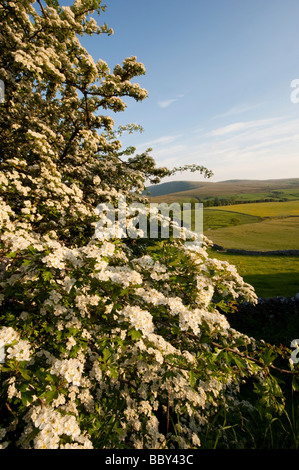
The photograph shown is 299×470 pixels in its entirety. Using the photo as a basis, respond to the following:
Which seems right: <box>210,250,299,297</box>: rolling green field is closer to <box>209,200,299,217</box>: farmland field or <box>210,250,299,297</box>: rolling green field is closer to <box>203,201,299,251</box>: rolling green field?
<box>203,201,299,251</box>: rolling green field

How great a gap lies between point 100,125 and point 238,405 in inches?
416

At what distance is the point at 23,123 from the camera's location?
23.5 feet

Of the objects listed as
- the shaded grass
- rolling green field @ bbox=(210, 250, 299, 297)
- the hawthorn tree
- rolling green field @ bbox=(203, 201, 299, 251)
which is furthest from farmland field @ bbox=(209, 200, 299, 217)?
the hawthorn tree

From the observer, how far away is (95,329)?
4016 mm

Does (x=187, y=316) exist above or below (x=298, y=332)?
above

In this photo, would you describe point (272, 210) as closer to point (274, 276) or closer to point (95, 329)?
point (274, 276)

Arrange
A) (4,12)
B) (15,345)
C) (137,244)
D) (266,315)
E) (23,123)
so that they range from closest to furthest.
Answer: (15,345)
(4,12)
(23,123)
(137,244)
(266,315)

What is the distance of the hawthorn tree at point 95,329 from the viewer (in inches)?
107

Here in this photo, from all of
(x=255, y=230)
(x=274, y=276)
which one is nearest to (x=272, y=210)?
(x=255, y=230)

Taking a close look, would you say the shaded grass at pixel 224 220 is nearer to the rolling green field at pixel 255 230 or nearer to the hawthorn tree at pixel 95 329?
the rolling green field at pixel 255 230
